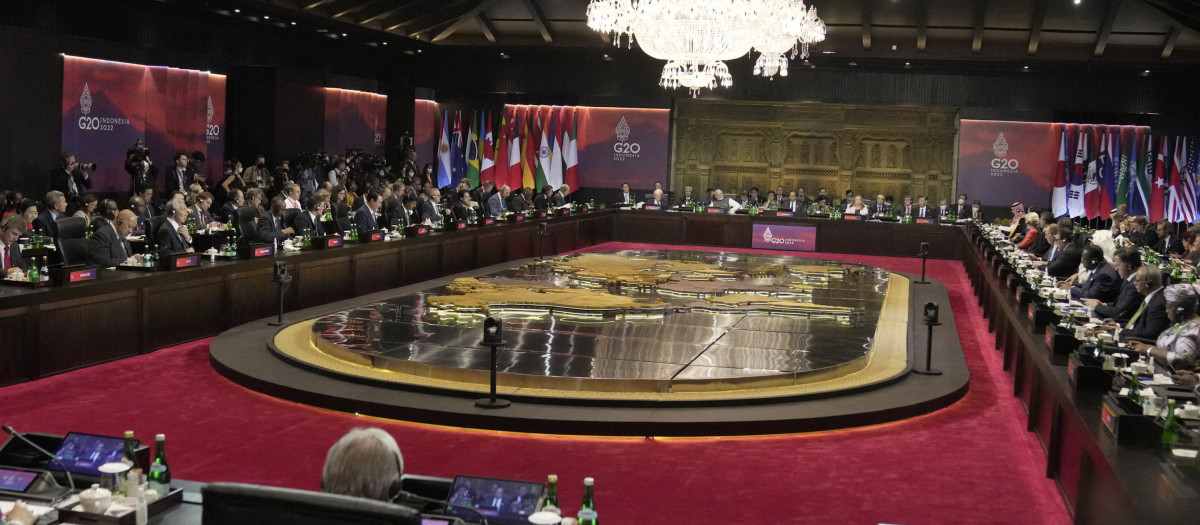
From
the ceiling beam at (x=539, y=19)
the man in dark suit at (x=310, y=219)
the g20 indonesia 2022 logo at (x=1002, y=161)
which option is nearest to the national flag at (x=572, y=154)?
the ceiling beam at (x=539, y=19)

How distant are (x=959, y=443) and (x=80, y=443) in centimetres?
480

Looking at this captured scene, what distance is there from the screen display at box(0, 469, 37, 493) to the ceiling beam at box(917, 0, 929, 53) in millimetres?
18258

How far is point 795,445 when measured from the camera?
6.27 meters

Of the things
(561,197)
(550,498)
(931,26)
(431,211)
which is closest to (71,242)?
(431,211)

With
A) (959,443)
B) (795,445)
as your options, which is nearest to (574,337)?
(795,445)

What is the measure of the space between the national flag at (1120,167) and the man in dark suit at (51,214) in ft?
56.5

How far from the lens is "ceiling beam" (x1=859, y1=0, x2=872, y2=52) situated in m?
19.2

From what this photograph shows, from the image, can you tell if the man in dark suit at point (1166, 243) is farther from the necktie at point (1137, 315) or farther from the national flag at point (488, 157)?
the national flag at point (488, 157)

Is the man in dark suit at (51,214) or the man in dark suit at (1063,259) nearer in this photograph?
the man in dark suit at (51,214)

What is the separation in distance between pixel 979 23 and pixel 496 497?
18210 millimetres

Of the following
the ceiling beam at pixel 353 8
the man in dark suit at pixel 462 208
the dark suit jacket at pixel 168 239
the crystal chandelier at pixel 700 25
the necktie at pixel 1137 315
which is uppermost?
the ceiling beam at pixel 353 8

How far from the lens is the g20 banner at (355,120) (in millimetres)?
20250

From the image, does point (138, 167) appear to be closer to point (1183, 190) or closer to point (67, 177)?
point (67, 177)

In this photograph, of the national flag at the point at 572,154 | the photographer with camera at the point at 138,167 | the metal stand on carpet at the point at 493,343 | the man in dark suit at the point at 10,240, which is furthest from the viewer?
the national flag at the point at 572,154
